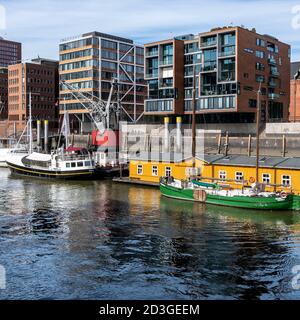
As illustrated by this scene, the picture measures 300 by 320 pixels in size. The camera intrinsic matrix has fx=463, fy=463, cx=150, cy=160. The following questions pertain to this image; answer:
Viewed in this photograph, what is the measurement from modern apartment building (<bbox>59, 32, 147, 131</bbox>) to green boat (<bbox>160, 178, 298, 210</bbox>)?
250ft

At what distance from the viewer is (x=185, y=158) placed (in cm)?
5888

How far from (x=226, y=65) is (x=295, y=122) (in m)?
17.2

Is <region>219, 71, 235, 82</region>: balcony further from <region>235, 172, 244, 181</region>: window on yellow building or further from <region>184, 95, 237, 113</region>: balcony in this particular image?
<region>235, 172, 244, 181</region>: window on yellow building

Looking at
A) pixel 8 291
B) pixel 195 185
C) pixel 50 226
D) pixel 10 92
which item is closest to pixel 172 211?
pixel 195 185

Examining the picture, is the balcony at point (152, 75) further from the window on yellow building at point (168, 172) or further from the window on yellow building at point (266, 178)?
the window on yellow building at point (266, 178)

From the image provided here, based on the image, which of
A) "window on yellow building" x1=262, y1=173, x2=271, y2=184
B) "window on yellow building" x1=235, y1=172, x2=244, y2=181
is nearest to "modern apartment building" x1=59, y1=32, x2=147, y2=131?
"window on yellow building" x1=235, y1=172, x2=244, y2=181

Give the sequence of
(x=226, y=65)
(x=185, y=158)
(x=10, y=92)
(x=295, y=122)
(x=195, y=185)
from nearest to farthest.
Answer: (x=195, y=185) < (x=185, y=158) < (x=295, y=122) < (x=226, y=65) < (x=10, y=92)

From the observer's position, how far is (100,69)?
422ft

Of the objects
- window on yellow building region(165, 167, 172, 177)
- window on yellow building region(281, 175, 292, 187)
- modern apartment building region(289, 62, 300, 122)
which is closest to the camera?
window on yellow building region(281, 175, 292, 187)

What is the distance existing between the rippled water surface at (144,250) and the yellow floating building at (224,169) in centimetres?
674

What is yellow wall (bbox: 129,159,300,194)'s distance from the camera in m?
48.1

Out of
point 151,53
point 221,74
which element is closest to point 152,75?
point 151,53

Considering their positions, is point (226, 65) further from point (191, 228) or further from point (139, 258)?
point (139, 258)

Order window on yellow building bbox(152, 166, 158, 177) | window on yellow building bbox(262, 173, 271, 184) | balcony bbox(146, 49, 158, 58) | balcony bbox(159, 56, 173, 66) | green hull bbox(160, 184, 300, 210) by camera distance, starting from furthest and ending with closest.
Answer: balcony bbox(146, 49, 158, 58) < balcony bbox(159, 56, 173, 66) < window on yellow building bbox(152, 166, 158, 177) < window on yellow building bbox(262, 173, 271, 184) < green hull bbox(160, 184, 300, 210)
